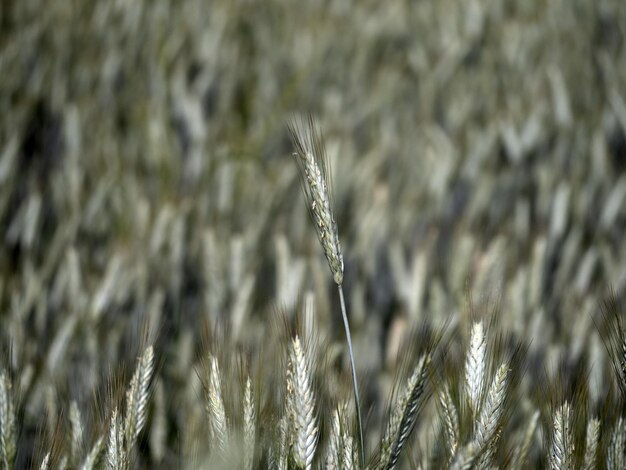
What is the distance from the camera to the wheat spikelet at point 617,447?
53 centimetres

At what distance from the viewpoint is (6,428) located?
1.75 feet

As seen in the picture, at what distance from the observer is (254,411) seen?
1.76 feet

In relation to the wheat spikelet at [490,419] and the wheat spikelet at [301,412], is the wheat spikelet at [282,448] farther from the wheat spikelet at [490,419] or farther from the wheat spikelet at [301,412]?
the wheat spikelet at [490,419]

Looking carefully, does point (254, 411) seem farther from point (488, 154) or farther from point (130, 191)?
point (488, 154)

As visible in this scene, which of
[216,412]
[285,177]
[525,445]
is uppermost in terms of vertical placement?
[216,412]

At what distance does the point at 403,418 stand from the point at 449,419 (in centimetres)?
4

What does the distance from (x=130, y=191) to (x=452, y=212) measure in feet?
1.64

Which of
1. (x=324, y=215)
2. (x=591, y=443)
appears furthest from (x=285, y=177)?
(x=591, y=443)

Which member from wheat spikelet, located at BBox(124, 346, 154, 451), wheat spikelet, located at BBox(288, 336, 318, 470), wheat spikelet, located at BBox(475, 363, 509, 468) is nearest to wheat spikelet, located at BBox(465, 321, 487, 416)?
wheat spikelet, located at BBox(475, 363, 509, 468)

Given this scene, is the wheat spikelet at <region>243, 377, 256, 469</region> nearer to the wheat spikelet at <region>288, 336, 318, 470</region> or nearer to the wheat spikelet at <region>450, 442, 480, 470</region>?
the wheat spikelet at <region>288, 336, 318, 470</region>

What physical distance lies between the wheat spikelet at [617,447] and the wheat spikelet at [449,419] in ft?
0.37

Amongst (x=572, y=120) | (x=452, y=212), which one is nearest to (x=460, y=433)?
(x=452, y=212)

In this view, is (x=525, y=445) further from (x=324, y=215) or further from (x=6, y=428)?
(x=6, y=428)

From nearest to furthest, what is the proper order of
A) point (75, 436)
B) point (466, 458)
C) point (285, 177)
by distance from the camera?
point (466, 458) → point (75, 436) → point (285, 177)
